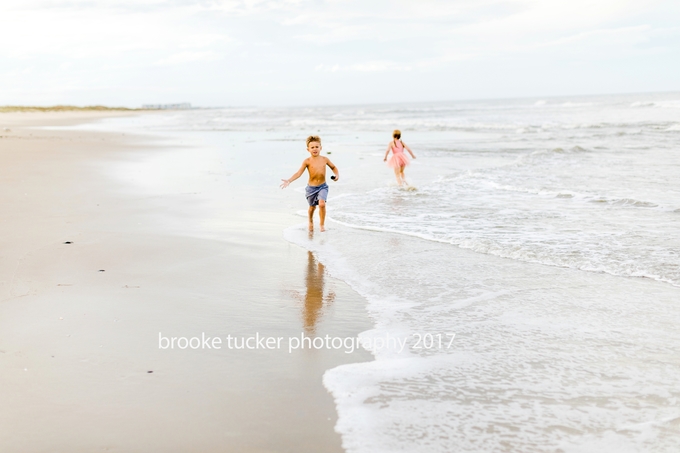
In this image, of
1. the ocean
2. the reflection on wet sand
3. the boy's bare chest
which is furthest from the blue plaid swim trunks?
the reflection on wet sand

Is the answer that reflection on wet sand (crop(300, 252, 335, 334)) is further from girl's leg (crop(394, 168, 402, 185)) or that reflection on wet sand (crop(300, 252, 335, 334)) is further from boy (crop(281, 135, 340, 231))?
Answer: girl's leg (crop(394, 168, 402, 185))

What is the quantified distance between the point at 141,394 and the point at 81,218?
17.4ft

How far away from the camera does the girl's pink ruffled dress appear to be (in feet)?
39.5

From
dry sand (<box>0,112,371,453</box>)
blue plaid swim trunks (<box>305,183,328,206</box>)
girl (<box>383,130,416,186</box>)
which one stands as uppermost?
girl (<box>383,130,416,186</box>)

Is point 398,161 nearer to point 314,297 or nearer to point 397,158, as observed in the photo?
point 397,158

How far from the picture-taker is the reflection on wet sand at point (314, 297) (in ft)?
13.9

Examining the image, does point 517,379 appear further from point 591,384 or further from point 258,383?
point 258,383

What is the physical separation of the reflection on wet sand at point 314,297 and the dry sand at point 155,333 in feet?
0.07

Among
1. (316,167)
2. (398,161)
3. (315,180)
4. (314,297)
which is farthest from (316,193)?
(398,161)

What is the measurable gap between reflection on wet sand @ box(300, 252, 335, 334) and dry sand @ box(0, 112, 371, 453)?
20 mm

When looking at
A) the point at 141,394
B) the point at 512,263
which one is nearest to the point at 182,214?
the point at 512,263

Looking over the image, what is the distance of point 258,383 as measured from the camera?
3.21 m

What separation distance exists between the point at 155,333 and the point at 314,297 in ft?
4.44

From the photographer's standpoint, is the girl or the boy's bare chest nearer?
the boy's bare chest
